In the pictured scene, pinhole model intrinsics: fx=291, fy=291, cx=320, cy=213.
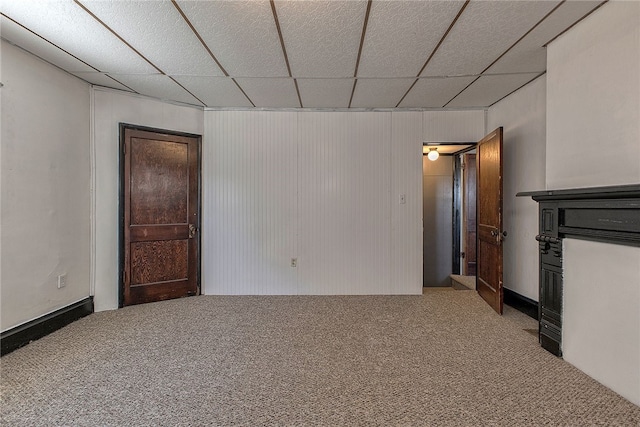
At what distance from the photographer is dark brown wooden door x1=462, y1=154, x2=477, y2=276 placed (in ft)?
17.3

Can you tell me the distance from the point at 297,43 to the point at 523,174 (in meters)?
2.83

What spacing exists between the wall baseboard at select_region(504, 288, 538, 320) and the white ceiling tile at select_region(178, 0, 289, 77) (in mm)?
3544

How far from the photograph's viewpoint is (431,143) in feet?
13.3

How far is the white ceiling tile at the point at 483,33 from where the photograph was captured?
6.32 feet

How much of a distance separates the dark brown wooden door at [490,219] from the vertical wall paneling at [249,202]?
2.42m

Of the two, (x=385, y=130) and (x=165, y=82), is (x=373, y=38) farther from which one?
(x=165, y=82)

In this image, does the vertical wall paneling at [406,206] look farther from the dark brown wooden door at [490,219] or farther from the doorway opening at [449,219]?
the doorway opening at [449,219]

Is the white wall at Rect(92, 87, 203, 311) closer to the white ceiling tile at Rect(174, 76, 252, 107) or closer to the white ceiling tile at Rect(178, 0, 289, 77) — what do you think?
the white ceiling tile at Rect(174, 76, 252, 107)

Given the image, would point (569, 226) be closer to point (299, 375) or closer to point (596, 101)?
point (596, 101)

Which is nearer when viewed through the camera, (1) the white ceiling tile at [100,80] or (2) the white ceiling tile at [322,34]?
(2) the white ceiling tile at [322,34]

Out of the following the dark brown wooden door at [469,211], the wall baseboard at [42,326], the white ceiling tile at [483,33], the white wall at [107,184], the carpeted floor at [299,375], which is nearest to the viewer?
the carpeted floor at [299,375]

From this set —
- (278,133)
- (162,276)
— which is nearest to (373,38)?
(278,133)

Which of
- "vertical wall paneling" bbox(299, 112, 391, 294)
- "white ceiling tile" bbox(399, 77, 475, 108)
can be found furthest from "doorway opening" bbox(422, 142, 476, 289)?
"vertical wall paneling" bbox(299, 112, 391, 294)

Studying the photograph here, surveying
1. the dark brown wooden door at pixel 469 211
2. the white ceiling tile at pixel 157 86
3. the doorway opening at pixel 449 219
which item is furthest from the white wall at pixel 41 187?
the dark brown wooden door at pixel 469 211
